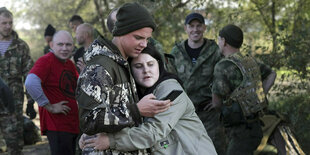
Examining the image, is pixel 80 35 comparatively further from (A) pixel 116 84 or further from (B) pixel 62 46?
(A) pixel 116 84

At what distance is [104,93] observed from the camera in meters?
2.37

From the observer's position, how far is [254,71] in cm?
477

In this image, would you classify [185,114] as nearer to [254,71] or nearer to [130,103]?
[130,103]

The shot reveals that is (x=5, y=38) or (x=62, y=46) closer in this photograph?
(x=62, y=46)

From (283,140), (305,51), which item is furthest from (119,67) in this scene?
(305,51)

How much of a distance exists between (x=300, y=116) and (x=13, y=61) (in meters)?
4.50

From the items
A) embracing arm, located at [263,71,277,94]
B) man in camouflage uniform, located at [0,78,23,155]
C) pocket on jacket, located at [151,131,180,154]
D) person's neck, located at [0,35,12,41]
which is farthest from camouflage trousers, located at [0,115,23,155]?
pocket on jacket, located at [151,131,180,154]

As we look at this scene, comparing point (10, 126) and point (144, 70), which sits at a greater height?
point (144, 70)

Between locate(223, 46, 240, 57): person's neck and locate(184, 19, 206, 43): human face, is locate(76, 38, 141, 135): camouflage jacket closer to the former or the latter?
locate(223, 46, 240, 57): person's neck

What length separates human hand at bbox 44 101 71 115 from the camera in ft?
16.0

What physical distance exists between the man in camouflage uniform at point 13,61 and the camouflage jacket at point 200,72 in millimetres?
2369

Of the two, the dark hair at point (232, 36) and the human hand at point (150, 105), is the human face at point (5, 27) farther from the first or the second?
the human hand at point (150, 105)

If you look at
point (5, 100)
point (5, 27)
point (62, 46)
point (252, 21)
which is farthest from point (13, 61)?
point (252, 21)

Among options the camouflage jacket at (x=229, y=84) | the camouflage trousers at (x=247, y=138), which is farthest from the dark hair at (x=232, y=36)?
the camouflage trousers at (x=247, y=138)
